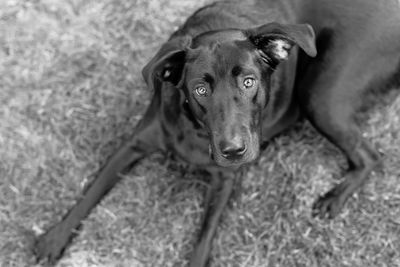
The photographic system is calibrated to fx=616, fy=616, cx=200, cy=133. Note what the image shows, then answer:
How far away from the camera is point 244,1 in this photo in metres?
3.58

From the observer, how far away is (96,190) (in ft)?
12.3

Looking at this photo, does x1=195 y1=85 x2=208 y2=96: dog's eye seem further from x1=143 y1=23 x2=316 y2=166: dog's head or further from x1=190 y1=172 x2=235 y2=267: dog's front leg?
x1=190 y1=172 x2=235 y2=267: dog's front leg

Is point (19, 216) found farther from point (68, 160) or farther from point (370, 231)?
point (370, 231)

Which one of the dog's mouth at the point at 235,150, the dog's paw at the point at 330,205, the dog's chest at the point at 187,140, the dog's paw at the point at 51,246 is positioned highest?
the dog's mouth at the point at 235,150

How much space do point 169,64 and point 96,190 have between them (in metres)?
1.12

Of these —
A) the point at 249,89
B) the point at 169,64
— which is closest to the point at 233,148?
the point at 249,89

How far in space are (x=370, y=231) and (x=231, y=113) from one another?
140 centimetres

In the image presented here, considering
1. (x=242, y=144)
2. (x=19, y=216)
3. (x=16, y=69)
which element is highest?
(x=242, y=144)

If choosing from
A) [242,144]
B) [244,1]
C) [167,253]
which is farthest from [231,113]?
[167,253]

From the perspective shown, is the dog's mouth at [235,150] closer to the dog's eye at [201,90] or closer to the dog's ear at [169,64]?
the dog's eye at [201,90]

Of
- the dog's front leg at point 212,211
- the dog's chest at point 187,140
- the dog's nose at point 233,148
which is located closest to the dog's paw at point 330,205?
the dog's front leg at point 212,211

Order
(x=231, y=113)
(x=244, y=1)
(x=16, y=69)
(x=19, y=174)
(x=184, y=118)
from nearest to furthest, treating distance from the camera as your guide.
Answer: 1. (x=231, y=113)
2. (x=184, y=118)
3. (x=244, y=1)
4. (x=19, y=174)
5. (x=16, y=69)

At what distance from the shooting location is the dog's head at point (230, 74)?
2.89m

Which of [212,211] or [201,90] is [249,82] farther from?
[212,211]
